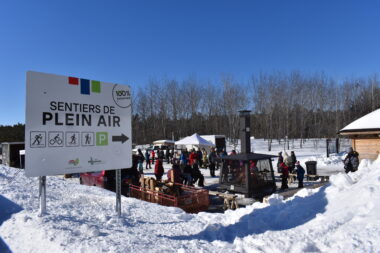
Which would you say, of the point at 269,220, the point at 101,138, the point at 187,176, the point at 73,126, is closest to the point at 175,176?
the point at 187,176

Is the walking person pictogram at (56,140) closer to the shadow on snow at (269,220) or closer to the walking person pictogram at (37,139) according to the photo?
the walking person pictogram at (37,139)

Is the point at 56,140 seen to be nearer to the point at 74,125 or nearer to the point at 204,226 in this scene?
the point at 74,125

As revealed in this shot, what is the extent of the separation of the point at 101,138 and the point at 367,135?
807 inches

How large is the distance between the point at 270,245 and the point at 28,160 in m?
3.81

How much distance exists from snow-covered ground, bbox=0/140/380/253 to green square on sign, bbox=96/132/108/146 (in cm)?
139

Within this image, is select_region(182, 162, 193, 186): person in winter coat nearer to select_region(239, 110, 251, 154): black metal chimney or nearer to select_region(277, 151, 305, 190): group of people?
select_region(239, 110, 251, 154): black metal chimney

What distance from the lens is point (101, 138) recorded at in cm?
496

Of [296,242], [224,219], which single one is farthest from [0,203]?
[296,242]

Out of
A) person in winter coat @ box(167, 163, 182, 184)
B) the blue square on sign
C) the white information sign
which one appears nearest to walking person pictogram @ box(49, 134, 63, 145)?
the white information sign

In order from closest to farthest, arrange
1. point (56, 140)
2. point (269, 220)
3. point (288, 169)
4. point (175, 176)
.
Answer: point (56, 140)
point (269, 220)
point (175, 176)
point (288, 169)

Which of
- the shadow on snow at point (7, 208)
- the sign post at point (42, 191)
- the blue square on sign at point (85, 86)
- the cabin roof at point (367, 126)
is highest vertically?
the blue square on sign at point (85, 86)

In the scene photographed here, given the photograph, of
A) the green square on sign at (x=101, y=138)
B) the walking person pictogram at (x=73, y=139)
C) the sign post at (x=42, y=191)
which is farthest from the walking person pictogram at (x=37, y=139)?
the green square on sign at (x=101, y=138)

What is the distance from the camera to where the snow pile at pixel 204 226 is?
3678 millimetres

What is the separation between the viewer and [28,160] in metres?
4.08
